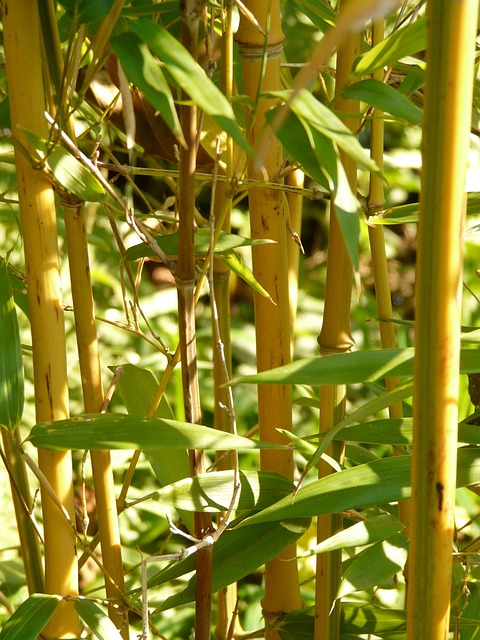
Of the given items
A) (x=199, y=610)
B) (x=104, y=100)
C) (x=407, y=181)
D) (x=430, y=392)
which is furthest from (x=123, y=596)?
(x=407, y=181)

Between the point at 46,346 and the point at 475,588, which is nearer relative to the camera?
the point at 46,346

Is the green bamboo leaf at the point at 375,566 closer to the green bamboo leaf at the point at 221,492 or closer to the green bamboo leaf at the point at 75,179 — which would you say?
the green bamboo leaf at the point at 221,492

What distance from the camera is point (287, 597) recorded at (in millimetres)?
547

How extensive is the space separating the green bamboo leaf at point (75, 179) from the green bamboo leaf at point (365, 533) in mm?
227

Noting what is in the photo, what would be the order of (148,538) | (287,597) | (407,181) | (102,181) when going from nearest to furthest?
1. (102,181)
2. (287,597)
3. (148,538)
4. (407,181)

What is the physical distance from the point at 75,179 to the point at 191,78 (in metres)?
0.14

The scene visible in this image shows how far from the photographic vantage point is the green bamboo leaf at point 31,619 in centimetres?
43

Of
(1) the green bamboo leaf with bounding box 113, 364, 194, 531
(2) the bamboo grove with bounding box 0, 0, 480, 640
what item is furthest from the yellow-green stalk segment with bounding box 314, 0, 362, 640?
(1) the green bamboo leaf with bounding box 113, 364, 194, 531

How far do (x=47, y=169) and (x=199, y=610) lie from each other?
0.27 m

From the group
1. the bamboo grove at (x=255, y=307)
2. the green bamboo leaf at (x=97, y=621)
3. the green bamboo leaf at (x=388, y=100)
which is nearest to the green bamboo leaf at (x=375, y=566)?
the bamboo grove at (x=255, y=307)

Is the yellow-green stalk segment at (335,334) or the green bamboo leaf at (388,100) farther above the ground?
the green bamboo leaf at (388,100)

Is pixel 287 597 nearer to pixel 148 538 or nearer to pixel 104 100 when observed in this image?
pixel 104 100

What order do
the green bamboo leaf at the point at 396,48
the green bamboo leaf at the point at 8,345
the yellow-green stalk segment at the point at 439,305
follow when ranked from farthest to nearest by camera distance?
1. the green bamboo leaf at the point at 8,345
2. the green bamboo leaf at the point at 396,48
3. the yellow-green stalk segment at the point at 439,305

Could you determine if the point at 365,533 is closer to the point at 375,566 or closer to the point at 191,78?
the point at 375,566
